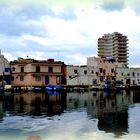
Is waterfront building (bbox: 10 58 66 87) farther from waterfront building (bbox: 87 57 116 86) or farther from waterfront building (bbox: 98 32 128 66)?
waterfront building (bbox: 98 32 128 66)

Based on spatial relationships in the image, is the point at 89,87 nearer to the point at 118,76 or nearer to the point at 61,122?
the point at 118,76

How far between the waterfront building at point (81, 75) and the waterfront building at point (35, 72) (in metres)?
4.05

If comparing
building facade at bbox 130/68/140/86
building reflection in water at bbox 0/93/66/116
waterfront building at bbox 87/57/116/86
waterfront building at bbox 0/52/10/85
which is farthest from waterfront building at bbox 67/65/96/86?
building reflection in water at bbox 0/93/66/116

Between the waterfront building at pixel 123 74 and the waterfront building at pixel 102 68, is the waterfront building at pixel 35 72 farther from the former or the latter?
the waterfront building at pixel 123 74

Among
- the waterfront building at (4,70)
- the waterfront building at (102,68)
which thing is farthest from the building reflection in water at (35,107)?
the waterfront building at (102,68)

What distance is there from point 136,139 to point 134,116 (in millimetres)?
12054

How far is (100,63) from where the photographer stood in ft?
347

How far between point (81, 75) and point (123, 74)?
60.7 ft

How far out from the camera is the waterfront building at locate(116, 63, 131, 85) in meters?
111

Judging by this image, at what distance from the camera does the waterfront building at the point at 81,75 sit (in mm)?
98625

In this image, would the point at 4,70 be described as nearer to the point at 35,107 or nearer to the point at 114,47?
the point at 35,107

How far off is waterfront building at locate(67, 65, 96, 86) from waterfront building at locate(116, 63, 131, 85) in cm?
1123

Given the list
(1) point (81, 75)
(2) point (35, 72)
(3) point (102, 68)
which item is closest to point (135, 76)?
(3) point (102, 68)

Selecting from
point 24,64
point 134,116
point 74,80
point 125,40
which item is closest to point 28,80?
point 24,64
